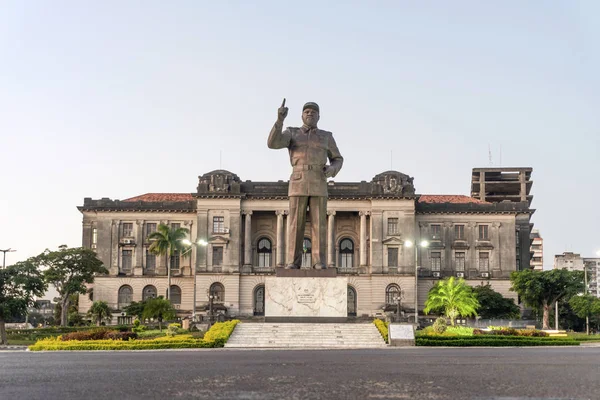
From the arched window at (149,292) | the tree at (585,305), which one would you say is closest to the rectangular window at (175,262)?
the arched window at (149,292)

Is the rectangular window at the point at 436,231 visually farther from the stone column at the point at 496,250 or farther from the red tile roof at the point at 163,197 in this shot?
the red tile roof at the point at 163,197

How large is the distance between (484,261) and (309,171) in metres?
61.7

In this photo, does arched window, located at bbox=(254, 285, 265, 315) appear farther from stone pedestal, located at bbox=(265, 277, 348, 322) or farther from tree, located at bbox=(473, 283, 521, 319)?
stone pedestal, located at bbox=(265, 277, 348, 322)

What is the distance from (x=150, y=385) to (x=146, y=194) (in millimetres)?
85833

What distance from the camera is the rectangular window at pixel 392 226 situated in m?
86.1

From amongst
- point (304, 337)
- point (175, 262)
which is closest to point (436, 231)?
point (175, 262)

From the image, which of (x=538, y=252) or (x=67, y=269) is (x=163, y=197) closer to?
(x=67, y=269)

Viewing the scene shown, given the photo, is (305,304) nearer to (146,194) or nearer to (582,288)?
(582,288)

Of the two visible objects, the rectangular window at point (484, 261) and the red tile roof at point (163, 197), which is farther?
the red tile roof at point (163, 197)

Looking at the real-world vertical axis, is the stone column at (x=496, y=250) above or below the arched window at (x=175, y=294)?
above

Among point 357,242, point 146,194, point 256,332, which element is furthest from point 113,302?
point 256,332

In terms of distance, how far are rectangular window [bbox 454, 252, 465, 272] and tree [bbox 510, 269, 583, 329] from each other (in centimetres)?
1228

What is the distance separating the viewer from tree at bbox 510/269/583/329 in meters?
75.8

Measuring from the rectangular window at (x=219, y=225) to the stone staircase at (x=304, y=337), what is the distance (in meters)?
53.0
